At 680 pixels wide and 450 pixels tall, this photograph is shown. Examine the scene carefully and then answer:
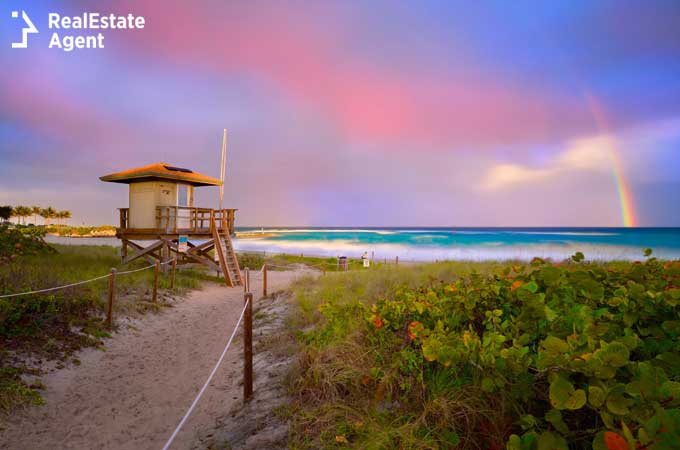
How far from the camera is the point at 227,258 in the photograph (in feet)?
51.7

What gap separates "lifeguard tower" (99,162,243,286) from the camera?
50.4ft

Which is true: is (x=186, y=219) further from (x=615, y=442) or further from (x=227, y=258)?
(x=615, y=442)

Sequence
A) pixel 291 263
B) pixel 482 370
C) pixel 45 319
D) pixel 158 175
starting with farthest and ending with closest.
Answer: pixel 291 263, pixel 158 175, pixel 45 319, pixel 482 370

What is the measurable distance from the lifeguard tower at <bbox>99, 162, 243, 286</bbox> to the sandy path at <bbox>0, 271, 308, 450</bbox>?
7446mm

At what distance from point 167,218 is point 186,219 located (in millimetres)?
890

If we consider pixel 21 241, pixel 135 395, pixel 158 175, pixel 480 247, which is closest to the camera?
pixel 135 395

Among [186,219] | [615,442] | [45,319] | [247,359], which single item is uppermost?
[186,219]

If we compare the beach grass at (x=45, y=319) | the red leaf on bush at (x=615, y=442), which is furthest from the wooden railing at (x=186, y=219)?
the red leaf on bush at (x=615, y=442)

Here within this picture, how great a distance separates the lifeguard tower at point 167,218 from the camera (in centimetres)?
1538

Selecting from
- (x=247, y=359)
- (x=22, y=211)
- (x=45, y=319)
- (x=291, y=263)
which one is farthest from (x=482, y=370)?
(x=22, y=211)

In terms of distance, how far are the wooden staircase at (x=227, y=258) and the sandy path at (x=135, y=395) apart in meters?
6.25

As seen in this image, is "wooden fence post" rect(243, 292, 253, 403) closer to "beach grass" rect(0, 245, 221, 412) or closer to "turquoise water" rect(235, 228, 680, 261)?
"beach grass" rect(0, 245, 221, 412)

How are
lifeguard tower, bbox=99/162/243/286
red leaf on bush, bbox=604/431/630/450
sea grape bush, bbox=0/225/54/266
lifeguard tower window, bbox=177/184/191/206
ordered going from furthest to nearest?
1. lifeguard tower window, bbox=177/184/191/206
2. lifeguard tower, bbox=99/162/243/286
3. sea grape bush, bbox=0/225/54/266
4. red leaf on bush, bbox=604/431/630/450

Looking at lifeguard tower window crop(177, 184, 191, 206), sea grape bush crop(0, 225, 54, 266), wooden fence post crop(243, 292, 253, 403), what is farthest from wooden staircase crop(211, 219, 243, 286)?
wooden fence post crop(243, 292, 253, 403)
